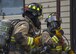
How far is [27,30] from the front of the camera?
18.0 feet

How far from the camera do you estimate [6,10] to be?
12.9 meters

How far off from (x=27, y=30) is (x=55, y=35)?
0.96 meters

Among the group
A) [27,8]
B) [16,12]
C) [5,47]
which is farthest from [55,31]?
[16,12]

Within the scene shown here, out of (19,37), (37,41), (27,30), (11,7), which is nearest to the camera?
(19,37)

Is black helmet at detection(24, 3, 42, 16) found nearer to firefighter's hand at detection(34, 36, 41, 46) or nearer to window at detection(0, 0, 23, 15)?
firefighter's hand at detection(34, 36, 41, 46)

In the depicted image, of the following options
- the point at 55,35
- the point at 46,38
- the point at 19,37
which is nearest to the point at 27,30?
the point at 19,37

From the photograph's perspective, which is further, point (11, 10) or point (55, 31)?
point (11, 10)

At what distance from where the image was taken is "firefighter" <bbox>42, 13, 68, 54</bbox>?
6.07 metres

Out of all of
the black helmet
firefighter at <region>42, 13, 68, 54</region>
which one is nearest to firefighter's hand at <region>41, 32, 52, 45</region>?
firefighter at <region>42, 13, 68, 54</region>

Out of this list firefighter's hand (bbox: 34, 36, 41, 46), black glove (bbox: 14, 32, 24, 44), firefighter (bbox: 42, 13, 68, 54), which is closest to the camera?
black glove (bbox: 14, 32, 24, 44)

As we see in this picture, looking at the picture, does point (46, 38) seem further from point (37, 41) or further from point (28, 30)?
point (28, 30)

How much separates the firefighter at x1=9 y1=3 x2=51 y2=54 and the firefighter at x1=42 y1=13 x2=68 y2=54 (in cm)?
31
